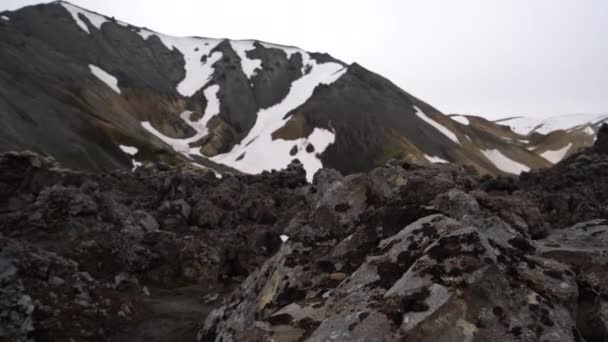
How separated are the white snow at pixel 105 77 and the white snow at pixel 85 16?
31527mm

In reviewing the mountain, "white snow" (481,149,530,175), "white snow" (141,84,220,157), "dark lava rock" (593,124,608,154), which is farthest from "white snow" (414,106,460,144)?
"dark lava rock" (593,124,608,154)

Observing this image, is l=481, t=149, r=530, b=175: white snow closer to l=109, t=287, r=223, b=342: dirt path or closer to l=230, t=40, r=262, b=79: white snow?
l=230, t=40, r=262, b=79: white snow

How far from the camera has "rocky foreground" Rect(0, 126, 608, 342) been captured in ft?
22.4

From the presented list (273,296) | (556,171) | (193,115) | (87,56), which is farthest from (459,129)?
(273,296)

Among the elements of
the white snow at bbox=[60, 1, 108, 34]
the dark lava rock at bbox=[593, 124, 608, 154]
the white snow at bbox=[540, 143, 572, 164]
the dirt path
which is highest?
the white snow at bbox=[60, 1, 108, 34]

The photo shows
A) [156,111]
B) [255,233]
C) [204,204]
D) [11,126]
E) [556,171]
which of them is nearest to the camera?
[255,233]

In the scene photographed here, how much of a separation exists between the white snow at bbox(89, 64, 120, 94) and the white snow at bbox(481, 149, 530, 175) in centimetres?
10408

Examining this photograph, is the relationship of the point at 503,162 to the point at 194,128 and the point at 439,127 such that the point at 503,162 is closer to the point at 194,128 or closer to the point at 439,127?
the point at 439,127

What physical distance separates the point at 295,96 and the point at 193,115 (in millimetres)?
35258

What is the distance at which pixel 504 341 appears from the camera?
20.5 feet

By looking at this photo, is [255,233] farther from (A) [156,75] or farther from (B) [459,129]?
(A) [156,75]

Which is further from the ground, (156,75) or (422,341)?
(156,75)

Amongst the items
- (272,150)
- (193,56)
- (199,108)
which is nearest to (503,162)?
(272,150)

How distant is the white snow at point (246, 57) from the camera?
520ft
